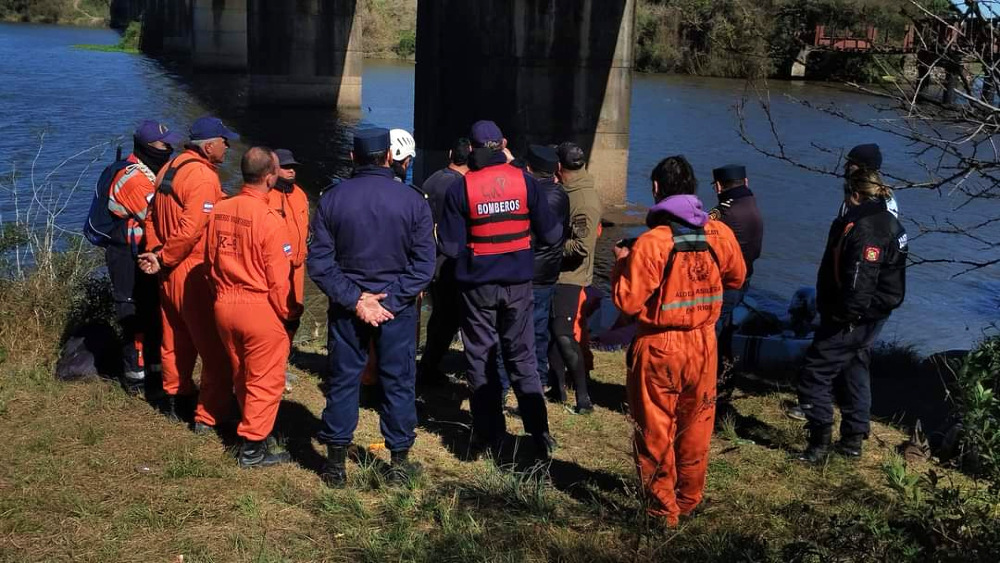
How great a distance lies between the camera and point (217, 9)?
47.3 metres

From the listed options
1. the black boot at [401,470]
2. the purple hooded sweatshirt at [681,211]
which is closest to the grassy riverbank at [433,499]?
the black boot at [401,470]

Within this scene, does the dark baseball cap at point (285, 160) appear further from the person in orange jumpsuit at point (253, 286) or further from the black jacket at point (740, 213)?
the black jacket at point (740, 213)

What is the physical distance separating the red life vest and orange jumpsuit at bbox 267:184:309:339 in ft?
3.24

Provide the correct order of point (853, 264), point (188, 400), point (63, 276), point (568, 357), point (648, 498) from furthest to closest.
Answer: point (63, 276) → point (568, 357) → point (188, 400) → point (853, 264) → point (648, 498)

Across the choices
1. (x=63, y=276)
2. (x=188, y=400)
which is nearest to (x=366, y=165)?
(x=188, y=400)

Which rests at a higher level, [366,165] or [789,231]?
[366,165]

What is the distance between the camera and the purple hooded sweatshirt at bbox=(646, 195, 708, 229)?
441 cm

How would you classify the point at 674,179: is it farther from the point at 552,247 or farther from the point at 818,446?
the point at 818,446

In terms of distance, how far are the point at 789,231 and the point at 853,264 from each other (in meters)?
13.9

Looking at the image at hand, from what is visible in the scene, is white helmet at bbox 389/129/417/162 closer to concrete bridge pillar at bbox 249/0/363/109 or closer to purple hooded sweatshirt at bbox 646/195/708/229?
purple hooded sweatshirt at bbox 646/195/708/229

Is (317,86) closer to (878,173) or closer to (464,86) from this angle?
(464,86)

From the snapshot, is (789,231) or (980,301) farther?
(789,231)

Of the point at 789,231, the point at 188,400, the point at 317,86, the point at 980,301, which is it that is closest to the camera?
the point at 188,400

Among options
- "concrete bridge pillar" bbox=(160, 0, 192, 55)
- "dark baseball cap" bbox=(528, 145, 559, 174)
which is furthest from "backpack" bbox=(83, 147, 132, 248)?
"concrete bridge pillar" bbox=(160, 0, 192, 55)
